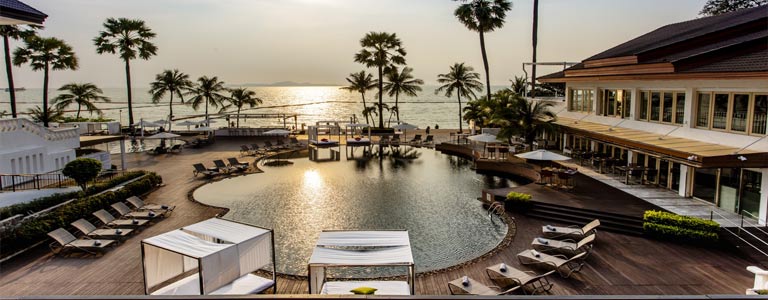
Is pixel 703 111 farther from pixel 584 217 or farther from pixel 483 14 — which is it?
pixel 483 14

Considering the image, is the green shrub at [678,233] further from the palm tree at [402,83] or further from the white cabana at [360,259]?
the palm tree at [402,83]

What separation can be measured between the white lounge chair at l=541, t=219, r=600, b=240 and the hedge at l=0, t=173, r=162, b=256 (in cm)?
1465

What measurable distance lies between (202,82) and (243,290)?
4087 cm

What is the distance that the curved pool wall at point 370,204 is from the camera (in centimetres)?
1374

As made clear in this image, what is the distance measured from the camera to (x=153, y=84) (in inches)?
1850

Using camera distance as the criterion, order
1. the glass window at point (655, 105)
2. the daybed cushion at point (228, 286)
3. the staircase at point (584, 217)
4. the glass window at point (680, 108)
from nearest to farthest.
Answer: the daybed cushion at point (228, 286)
the staircase at point (584, 217)
the glass window at point (680, 108)
the glass window at point (655, 105)

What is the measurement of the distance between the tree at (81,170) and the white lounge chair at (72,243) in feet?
14.1

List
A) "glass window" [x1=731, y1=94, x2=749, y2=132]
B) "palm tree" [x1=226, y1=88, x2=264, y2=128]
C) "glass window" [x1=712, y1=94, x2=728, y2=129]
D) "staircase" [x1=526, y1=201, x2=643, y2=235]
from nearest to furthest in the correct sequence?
"staircase" [x1=526, y1=201, x2=643, y2=235], "glass window" [x1=731, y1=94, x2=749, y2=132], "glass window" [x1=712, y1=94, x2=728, y2=129], "palm tree" [x1=226, y1=88, x2=264, y2=128]

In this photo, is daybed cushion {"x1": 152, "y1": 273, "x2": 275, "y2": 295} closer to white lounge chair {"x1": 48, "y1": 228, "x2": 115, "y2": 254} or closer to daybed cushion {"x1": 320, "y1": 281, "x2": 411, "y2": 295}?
daybed cushion {"x1": 320, "y1": 281, "x2": 411, "y2": 295}

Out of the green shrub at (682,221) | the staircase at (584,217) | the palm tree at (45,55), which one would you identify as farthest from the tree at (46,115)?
the green shrub at (682,221)

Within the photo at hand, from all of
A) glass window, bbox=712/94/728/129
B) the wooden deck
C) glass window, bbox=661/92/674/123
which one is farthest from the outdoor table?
glass window, bbox=661/92/674/123

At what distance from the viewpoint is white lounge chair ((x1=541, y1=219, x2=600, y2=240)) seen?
551 inches

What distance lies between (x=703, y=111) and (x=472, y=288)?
1380cm

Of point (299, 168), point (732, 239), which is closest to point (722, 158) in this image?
point (732, 239)
